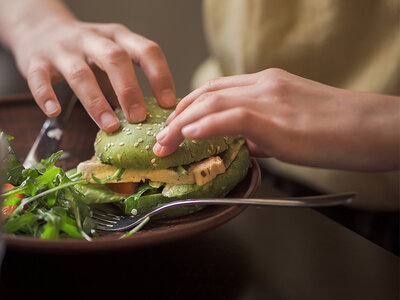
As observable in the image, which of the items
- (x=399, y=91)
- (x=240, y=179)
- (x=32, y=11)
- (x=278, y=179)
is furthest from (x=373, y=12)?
(x=32, y=11)

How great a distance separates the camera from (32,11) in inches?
50.1

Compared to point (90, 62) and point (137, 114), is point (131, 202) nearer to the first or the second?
point (137, 114)

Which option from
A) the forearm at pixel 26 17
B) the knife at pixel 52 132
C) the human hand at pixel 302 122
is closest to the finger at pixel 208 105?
the human hand at pixel 302 122

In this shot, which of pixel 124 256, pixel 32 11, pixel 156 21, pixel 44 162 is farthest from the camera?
pixel 156 21

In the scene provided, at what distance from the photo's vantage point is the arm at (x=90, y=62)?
824 millimetres

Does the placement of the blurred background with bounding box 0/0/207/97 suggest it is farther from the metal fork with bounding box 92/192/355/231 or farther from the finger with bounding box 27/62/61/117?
the metal fork with bounding box 92/192/355/231

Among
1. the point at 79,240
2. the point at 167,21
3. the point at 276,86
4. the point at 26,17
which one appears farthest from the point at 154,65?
the point at 167,21

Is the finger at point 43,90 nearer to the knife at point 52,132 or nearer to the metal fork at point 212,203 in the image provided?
the knife at point 52,132

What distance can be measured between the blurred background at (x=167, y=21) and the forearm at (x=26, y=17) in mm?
898

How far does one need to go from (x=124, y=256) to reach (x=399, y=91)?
31.8 inches

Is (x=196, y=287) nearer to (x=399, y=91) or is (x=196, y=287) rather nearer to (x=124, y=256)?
(x=124, y=256)

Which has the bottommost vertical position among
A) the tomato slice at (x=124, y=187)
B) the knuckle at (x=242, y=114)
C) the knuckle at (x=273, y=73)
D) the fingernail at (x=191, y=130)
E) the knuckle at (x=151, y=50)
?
the tomato slice at (x=124, y=187)

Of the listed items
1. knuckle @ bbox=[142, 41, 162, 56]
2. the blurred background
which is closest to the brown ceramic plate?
knuckle @ bbox=[142, 41, 162, 56]

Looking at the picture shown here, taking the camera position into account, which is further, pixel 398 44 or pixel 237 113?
pixel 398 44
